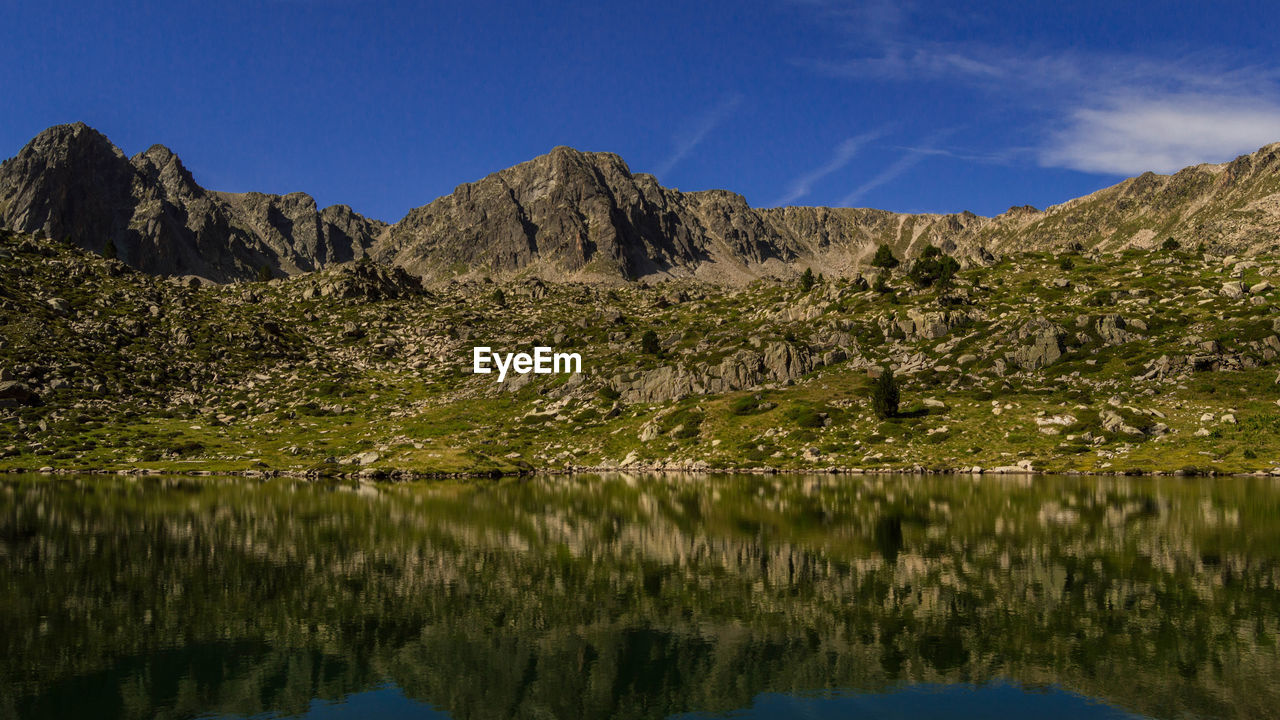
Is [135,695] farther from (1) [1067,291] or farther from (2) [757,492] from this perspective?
(1) [1067,291]

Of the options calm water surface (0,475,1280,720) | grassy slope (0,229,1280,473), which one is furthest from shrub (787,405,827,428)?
calm water surface (0,475,1280,720)

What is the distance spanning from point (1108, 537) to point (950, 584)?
18690 millimetres

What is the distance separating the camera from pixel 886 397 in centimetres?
12269

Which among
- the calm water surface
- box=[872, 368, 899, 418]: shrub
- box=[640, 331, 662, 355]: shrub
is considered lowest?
the calm water surface

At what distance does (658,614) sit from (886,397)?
324ft

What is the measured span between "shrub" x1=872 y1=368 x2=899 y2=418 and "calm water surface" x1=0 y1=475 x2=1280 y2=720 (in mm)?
59543

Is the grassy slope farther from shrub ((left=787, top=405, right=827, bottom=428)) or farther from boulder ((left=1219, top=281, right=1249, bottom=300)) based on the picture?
boulder ((left=1219, top=281, right=1249, bottom=300))

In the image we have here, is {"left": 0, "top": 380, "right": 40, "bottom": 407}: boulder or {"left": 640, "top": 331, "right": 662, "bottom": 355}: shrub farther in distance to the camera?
{"left": 640, "top": 331, "right": 662, "bottom": 355}: shrub

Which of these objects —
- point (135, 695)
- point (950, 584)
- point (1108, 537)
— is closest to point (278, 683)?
point (135, 695)

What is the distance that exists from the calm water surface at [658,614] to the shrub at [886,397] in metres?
59.5

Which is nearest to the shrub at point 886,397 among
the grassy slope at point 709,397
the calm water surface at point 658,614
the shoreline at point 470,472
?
the grassy slope at point 709,397

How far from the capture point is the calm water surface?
74.5 ft

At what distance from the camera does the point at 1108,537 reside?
47.3 metres

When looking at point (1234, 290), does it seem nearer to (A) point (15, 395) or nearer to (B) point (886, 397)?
(B) point (886, 397)
